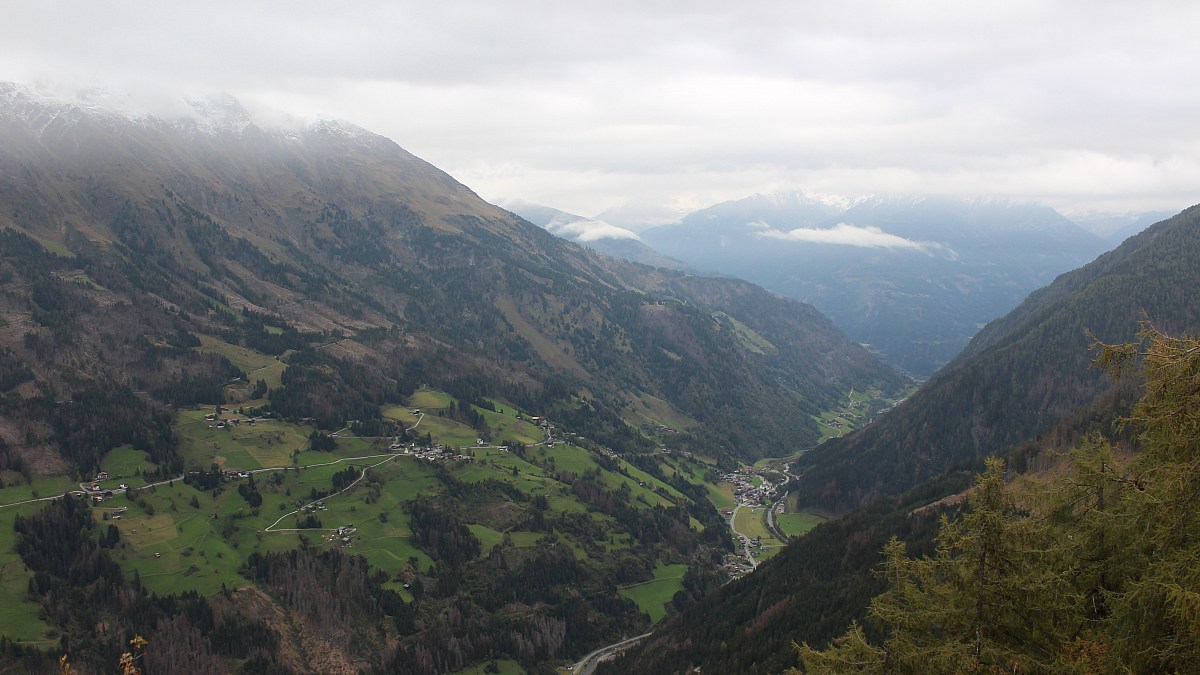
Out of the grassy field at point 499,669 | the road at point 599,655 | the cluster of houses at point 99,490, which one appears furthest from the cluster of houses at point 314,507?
the road at point 599,655

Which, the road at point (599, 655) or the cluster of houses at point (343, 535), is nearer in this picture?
the road at point (599, 655)

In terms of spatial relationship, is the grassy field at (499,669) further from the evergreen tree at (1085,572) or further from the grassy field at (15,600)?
the evergreen tree at (1085,572)

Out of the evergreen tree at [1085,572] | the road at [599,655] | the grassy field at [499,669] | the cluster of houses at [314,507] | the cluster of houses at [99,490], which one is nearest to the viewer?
the evergreen tree at [1085,572]

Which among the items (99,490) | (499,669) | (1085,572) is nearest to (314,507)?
(99,490)

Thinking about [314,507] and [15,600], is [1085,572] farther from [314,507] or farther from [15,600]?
[314,507]

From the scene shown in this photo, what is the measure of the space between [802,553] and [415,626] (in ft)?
297

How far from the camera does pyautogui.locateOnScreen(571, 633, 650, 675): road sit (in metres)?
162

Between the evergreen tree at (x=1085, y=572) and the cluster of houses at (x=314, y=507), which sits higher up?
the evergreen tree at (x=1085, y=572)

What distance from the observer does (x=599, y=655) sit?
170750 mm

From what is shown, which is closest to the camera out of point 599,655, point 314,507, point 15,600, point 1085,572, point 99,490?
point 1085,572

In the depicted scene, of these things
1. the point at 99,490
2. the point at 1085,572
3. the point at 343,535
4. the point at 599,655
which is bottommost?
the point at 599,655

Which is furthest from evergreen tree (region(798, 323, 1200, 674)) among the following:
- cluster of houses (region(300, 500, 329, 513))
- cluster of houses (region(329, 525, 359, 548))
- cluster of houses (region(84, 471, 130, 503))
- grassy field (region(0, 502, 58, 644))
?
cluster of houses (region(84, 471, 130, 503))

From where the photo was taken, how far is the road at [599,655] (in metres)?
162

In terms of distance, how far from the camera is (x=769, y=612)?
476 ft
